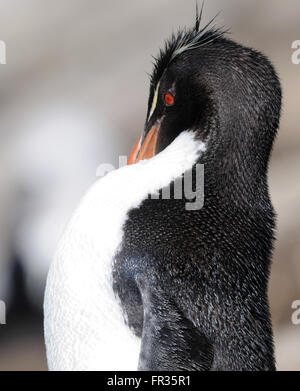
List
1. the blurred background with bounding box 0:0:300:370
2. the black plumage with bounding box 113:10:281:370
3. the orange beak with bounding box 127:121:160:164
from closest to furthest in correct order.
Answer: the black plumage with bounding box 113:10:281:370
the orange beak with bounding box 127:121:160:164
the blurred background with bounding box 0:0:300:370

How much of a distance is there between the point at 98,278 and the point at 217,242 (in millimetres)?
132

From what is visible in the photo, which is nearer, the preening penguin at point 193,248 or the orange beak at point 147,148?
the preening penguin at point 193,248

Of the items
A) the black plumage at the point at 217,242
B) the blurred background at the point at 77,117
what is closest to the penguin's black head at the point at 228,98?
the black plumage at the point at 217,242

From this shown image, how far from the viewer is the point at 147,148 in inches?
31.3

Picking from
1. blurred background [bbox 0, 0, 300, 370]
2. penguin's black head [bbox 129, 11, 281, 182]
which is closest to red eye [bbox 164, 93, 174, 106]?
penguin's black head [bbox 129, 11, 281, 182]

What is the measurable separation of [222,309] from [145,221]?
0.40ft

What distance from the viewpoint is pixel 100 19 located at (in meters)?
1.88

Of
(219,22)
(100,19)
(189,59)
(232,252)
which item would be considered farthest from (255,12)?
(232,252)

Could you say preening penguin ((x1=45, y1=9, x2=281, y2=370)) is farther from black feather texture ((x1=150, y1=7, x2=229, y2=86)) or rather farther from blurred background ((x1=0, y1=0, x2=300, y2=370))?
blurred background ((x1=0, y1=0, x2=300, y2=370))

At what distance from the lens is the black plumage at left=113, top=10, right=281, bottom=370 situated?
0.65 m

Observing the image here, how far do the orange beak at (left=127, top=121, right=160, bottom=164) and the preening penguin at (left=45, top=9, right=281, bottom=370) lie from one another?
3.1 inches

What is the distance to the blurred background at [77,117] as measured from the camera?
173 centimetres

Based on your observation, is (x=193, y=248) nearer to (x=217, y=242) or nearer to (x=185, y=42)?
(x=217, y=242)

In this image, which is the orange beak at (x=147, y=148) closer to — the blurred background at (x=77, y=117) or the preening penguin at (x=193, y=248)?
the preening penguin at (x=193, y=248)
